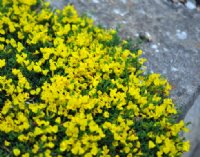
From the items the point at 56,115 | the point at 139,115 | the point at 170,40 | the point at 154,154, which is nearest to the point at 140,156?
the point at 154,154

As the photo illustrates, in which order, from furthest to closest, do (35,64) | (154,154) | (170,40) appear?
(170,40), (35,64), (154,154)

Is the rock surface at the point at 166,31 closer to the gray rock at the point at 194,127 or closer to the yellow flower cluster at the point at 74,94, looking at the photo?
the gray rock at the point at 194,127

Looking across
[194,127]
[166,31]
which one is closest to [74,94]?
[194,127]

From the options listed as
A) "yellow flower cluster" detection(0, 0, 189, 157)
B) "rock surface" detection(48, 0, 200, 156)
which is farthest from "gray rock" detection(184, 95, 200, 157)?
"yellow flower cluster" detection(0, 0, 189, 157)

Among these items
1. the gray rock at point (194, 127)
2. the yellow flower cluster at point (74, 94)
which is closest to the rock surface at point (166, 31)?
the gray rock at point (194, 127)

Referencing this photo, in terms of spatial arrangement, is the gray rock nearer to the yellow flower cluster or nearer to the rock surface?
the rock surface

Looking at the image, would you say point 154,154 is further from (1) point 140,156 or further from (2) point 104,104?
(2) point 104,104
